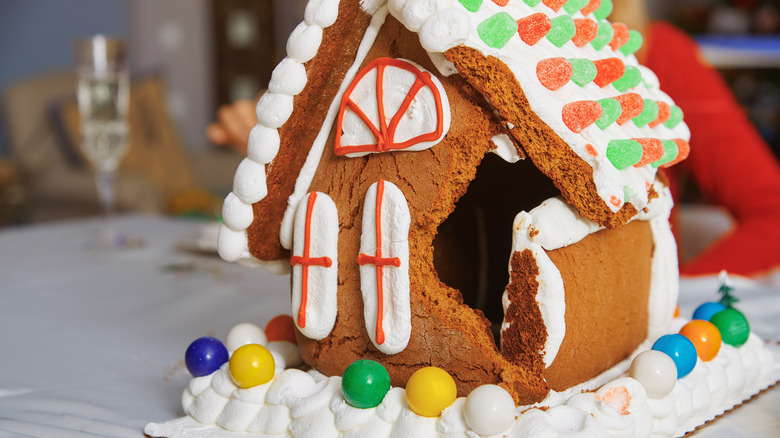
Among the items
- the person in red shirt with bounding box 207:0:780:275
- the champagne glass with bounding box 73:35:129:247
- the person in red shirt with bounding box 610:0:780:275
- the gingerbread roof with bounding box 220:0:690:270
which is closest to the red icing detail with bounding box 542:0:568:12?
the gingerbread roof with bounding box 220:0:690:270

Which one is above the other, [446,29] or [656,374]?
[446,29]

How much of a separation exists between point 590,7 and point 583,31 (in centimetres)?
10

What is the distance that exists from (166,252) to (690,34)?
4.90 metres

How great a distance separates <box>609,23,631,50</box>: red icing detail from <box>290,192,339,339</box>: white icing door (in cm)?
42

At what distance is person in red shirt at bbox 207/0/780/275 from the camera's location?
1905 millimetres

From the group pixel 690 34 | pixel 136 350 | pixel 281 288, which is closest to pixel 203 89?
pixel 690 34

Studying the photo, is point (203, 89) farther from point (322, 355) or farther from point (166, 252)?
point (322, 355)

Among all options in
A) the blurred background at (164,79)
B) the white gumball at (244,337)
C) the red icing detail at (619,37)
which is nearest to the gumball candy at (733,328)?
the red icing detail at (619,37)

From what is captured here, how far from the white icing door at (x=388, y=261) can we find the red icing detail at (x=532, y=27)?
0.20m

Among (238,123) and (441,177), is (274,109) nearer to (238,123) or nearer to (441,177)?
(441,177)

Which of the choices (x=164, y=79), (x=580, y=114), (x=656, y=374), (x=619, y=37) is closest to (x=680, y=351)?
(x=656, y=374)

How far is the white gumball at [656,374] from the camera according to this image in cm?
77

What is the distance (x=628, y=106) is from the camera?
0.82 m

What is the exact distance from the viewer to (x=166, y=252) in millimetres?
1918
